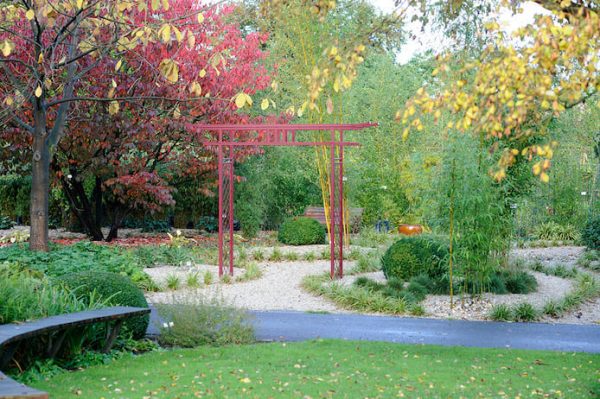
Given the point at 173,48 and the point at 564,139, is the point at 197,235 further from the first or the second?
the point at 564,139

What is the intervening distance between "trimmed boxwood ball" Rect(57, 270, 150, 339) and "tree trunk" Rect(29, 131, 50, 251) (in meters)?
4.65

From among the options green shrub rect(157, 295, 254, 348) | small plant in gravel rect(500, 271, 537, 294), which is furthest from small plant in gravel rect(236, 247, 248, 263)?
green shrub rect(157, 295, 254, 348)

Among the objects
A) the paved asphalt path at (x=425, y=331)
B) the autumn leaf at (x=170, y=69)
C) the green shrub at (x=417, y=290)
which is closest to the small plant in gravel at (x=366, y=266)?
the green shrub at (x=417, y=290)

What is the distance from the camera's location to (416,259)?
10492mm

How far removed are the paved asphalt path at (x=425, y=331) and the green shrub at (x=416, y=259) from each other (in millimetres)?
1722

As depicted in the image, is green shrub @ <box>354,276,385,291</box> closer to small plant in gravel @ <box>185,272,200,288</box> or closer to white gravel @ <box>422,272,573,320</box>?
white gravel @ <box>422,272,573,320</box>

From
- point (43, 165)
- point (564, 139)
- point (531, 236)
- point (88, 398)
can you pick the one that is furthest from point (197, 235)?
point (88, 398)

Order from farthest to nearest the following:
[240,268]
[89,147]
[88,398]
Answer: [89,147] → [240,268] → [88,398]

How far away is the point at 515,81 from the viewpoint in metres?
4.01

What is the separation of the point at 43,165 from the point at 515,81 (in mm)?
9185

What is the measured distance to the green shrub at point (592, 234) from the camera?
13195 mm

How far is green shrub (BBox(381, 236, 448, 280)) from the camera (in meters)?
10.5

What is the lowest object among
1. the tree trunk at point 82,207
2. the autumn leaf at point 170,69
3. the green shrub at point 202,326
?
the green shrub at point 202,326

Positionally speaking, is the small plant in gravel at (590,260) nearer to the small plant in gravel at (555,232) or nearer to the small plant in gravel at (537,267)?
the small plant in gravel at (537,267)
